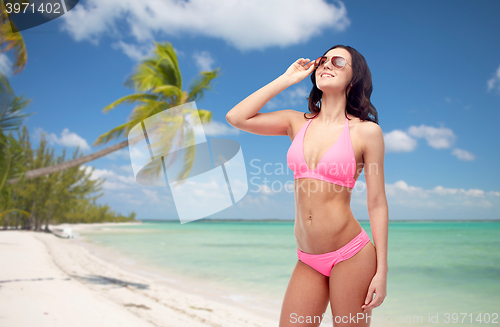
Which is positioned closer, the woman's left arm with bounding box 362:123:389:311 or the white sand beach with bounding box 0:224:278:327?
the woman's left arm with bounding box 362:123:389:311

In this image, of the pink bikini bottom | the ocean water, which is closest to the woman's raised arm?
the pink bikini bottom

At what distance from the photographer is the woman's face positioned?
4.66 feet

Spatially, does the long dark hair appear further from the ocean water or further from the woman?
the ocean water

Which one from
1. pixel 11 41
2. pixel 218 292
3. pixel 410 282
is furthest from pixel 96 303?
pixel 410 282

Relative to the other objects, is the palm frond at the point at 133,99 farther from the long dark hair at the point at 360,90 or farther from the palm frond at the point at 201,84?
the long dark hair at the point at 360,90

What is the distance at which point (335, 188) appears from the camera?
1.35 m

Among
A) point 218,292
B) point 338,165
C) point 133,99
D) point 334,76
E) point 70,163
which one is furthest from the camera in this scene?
point 133,99

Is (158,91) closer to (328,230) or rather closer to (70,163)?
(70,163)

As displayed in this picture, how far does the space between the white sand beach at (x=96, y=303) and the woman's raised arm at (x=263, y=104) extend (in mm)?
4241

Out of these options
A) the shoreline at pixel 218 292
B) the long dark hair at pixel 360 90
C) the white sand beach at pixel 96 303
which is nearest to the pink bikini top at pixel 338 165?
the long dark hair at pixel 360 90

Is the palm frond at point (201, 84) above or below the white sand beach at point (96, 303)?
above

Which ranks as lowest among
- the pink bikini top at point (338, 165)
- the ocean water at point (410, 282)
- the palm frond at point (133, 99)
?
the ocean water at point (410, 282)

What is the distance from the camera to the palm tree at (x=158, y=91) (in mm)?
8352

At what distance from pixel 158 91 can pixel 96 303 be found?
541cm
